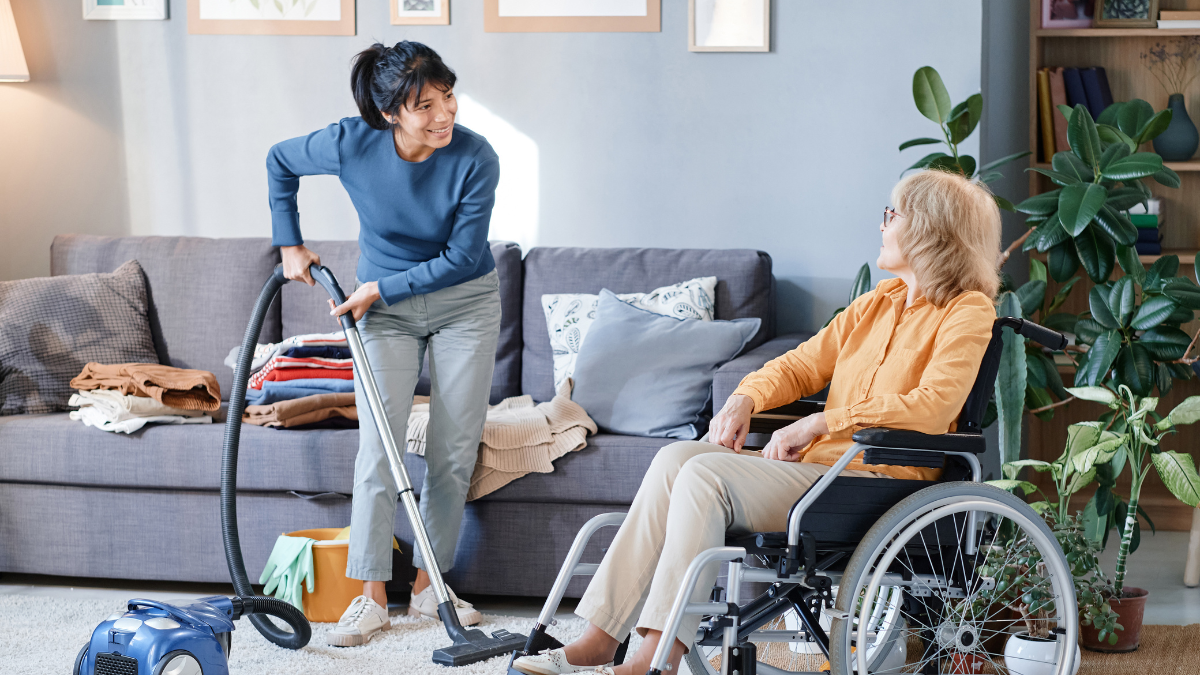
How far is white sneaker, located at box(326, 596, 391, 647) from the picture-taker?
228cm

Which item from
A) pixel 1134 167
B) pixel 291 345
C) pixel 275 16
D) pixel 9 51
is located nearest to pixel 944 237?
pixel 1134 167

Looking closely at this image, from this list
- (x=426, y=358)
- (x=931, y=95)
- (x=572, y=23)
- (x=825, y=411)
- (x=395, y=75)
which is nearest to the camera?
(x=825, y=411)

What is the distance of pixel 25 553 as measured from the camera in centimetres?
273

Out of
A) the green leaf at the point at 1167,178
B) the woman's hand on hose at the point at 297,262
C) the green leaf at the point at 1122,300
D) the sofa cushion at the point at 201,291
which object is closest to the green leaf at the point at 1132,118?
the green leaf at the point at 1167,178

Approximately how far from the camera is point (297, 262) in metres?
2.46

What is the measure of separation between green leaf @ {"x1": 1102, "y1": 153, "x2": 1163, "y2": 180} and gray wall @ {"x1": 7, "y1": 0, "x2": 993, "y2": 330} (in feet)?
2.19

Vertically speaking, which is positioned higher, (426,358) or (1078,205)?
(1078,205)

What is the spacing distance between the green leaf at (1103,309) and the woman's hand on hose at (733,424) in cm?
119

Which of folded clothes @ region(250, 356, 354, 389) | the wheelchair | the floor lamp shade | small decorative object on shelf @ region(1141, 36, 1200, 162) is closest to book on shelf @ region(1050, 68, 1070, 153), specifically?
small decorative object on shelf @ region(1141, 36, 1200, 162)

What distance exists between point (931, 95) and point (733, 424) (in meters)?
1.38

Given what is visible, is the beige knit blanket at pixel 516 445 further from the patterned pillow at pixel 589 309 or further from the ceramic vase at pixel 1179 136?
the ceramic vase at pixel 1179 136

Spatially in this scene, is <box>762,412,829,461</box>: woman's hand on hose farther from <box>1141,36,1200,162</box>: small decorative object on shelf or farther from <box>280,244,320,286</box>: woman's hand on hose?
<box>1141,36,1200,162</box>: small decorative object on shelf

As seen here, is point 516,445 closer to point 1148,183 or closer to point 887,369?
point 887,369

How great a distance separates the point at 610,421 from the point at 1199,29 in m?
2.31
